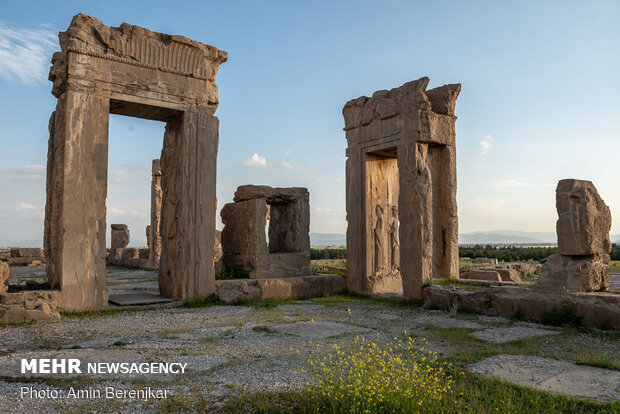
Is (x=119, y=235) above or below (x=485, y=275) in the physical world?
above

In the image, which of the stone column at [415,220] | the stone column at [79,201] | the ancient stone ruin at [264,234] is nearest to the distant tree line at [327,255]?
the ancient stone ruin at [264,234]

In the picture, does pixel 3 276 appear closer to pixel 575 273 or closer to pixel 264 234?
pixel 264 234

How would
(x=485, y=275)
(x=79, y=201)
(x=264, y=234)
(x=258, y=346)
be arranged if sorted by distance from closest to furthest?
(x=258, y=346), (x=79, y=201), (x=264, y=234), (x=485, y=275)

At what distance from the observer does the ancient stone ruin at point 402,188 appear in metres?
9.21

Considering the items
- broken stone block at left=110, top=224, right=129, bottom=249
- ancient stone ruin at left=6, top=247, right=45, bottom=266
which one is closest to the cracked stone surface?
broken stone block at left=110, top=224, right=129, bottom=249

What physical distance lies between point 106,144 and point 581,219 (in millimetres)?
7589

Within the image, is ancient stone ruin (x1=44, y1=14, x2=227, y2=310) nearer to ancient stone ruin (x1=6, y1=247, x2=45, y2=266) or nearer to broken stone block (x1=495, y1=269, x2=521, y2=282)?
broken stone block (x1=495, y1=269, x2=521, y2=282)

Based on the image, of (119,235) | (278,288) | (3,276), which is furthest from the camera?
(119,235)

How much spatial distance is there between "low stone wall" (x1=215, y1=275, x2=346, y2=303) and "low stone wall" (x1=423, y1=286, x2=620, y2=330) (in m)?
2.54

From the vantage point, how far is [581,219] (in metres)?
6.88

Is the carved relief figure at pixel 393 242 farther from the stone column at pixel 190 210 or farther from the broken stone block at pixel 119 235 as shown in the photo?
the broken stone block at pixel 119 235

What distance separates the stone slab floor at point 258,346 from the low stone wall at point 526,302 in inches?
11.1

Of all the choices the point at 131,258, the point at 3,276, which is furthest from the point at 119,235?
the point at 3,276

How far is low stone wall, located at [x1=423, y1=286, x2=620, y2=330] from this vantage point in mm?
6238
